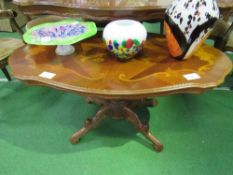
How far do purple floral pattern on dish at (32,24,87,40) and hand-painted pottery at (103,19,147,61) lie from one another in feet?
0.68

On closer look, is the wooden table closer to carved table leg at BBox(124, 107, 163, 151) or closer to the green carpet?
carved table leg at BBox(124, 107, 163, 151)

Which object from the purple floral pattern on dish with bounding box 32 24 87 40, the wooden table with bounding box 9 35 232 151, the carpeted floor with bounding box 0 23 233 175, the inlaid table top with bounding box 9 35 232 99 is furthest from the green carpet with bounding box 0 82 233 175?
the purple floral pattern on dish with bounding box 32 24 87 40

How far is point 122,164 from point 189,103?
0.79 meters

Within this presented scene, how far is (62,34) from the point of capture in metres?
1.34

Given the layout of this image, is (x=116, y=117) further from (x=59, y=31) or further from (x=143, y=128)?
(x=59, y=31)

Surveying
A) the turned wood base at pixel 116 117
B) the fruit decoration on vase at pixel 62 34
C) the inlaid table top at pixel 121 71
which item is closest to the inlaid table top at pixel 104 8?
the fruit decoration on vase at pixel 62 34

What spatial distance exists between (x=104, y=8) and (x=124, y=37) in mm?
410

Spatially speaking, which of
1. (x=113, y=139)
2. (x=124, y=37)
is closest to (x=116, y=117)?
(x=113, y=139)

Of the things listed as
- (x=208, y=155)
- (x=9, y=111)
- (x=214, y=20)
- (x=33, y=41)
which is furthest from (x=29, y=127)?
(x=214, y=20)

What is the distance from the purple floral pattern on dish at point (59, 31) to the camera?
4.33 ft

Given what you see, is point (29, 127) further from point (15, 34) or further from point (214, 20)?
point (15, 34)

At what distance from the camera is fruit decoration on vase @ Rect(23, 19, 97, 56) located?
1.27 m

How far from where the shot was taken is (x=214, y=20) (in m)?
1.14

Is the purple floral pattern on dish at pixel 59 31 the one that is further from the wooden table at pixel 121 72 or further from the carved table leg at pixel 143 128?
the carved table leg at pixel 143 128
